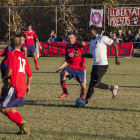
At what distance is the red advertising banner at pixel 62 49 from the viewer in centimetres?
2098

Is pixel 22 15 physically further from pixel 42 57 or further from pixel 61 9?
pixel 42 57

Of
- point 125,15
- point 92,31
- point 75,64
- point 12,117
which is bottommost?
point 12,117

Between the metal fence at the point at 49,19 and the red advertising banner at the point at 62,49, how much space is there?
5102 millimetres

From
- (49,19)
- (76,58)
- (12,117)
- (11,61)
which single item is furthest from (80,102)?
(49,19)

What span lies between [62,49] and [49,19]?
7457mm

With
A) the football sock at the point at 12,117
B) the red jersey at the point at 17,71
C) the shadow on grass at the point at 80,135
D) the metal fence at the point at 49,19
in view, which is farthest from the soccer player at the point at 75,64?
the metal fence at the point at 49,19

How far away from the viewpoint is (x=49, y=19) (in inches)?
1116

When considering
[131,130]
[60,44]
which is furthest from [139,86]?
[60,44]

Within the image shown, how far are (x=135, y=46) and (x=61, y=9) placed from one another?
7873mm

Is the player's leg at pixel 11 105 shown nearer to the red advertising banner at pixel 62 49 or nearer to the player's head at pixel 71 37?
the player's head at pixel 71 37

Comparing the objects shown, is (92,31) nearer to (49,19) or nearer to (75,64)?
(75,64)

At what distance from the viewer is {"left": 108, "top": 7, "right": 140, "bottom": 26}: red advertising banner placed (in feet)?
72.9

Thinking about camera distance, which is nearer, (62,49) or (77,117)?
(77,117)

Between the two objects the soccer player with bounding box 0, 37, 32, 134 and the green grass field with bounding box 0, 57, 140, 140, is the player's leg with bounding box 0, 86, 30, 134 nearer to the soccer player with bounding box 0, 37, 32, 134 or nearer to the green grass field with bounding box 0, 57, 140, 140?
the soccer player with bounding box 0, 37, 32, 134
